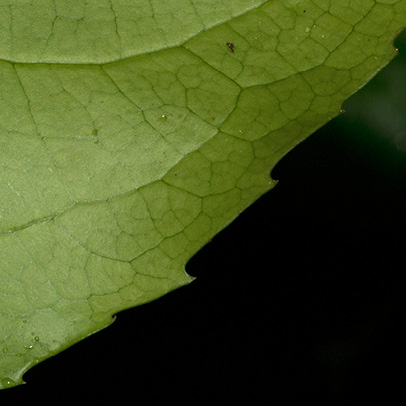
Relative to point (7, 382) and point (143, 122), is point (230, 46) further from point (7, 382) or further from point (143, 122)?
point (7, 382)

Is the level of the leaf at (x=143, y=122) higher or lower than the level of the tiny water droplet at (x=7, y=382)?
higher

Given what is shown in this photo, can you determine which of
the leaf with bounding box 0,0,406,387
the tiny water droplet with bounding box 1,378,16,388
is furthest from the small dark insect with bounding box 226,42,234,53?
the tiny water droplet with bounding box 1,378,16,388

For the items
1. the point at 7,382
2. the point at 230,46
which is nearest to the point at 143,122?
the point at 230,46

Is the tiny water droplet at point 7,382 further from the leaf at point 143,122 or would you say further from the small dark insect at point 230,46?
the small dark insect at point 230,46

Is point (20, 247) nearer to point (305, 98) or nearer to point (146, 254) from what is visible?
point (146, 254)

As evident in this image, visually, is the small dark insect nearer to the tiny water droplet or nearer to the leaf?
the leaf

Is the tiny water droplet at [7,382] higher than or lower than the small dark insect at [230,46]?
lower

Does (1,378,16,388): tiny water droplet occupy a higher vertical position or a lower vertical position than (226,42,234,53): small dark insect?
lower

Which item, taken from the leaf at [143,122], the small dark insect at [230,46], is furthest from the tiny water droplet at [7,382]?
the small dark insect at [230,46]

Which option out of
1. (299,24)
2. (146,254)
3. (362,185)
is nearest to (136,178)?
(146,254)
